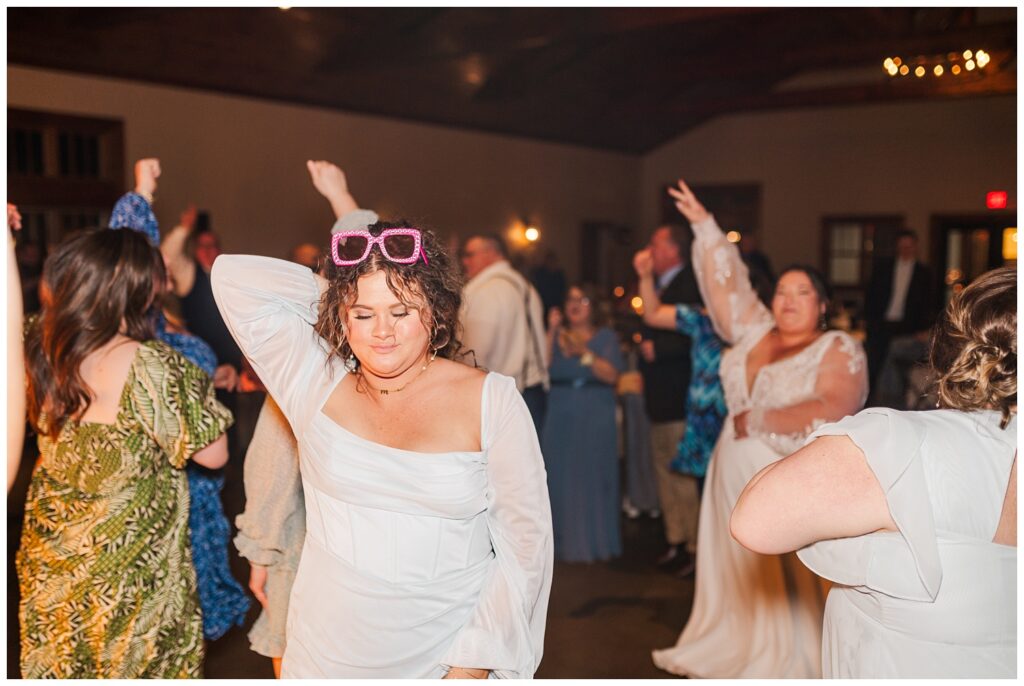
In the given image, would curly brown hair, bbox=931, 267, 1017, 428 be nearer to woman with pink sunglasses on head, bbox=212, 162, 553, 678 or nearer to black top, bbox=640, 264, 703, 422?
woman with pink sunglasses on head, bbox=212, 162, 553, 678

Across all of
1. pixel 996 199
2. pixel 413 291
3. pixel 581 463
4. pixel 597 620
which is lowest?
pixel 597 620

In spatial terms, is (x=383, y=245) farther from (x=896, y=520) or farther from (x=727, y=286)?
(x=727, y=286)

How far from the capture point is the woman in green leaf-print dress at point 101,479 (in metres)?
1.95

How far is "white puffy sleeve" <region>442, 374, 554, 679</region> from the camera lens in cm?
149

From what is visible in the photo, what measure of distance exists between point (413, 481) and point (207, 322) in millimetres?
3683

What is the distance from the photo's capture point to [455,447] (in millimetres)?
1490

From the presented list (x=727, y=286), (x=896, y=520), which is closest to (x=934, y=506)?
(x=896, y=520)

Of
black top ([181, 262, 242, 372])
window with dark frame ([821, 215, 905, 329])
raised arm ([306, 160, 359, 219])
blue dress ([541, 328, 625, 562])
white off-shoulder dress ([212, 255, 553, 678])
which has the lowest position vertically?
blue dress ([541, 328, 625, 562])

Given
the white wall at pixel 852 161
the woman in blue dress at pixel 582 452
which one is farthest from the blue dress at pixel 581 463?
the white wall at pixel 852 161

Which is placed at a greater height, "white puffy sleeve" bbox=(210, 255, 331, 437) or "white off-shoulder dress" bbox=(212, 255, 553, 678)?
"white puffy sleeve" bbox=(210, 255, 331, 437)

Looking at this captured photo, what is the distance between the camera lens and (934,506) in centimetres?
126

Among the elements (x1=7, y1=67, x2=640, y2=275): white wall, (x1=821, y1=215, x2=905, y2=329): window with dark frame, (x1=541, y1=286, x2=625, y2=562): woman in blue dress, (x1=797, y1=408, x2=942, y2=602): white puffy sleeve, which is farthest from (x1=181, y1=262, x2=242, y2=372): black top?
(x1=821, y1=215, x2=905, y2=329): window with dark frame

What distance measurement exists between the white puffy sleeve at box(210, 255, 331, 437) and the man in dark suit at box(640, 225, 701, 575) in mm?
2664

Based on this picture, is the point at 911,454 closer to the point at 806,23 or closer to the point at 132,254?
the point at 132,254
